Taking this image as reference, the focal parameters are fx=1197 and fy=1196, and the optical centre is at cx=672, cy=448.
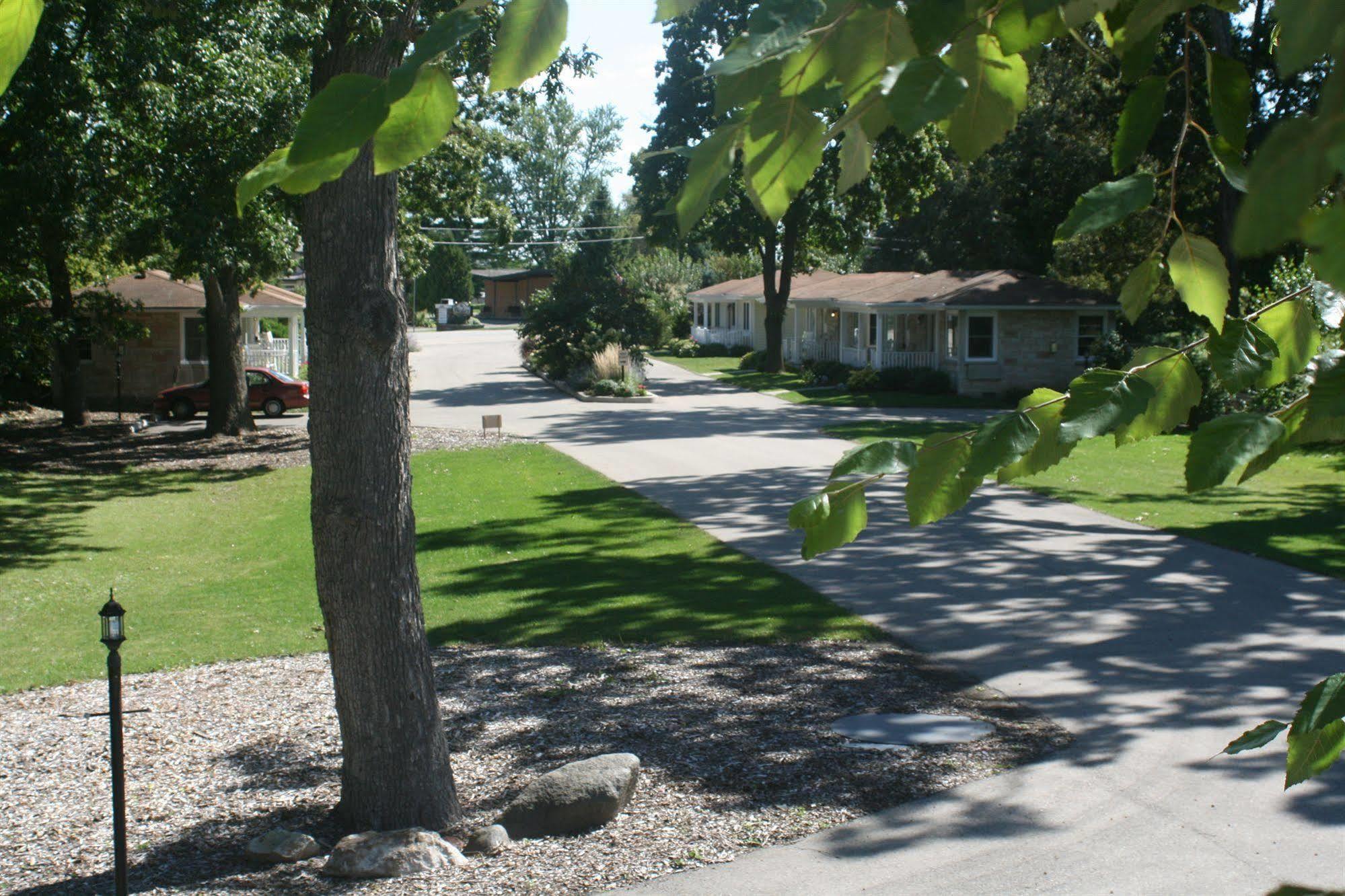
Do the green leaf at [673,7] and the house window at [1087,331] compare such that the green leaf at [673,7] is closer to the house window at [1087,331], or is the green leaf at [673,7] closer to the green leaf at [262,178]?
the green leaf at [262,178]

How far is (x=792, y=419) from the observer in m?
33.2

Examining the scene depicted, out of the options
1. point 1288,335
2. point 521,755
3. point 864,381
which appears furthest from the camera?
point 864,381

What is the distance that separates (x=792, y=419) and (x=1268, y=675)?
2390 centimetres

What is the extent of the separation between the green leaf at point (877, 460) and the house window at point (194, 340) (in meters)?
39.7

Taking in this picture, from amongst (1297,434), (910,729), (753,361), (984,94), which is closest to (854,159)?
(984,94)

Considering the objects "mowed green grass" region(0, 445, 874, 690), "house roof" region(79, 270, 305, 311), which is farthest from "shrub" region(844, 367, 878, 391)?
"mowed green grass" region(0, 445, 874, 690)

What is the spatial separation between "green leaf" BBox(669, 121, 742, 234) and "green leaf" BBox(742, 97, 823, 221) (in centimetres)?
3

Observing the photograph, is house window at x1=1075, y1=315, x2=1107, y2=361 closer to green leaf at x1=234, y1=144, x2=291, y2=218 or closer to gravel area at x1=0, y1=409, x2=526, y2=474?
gravel area at x1=0, y1=409, x2=526, y2=474

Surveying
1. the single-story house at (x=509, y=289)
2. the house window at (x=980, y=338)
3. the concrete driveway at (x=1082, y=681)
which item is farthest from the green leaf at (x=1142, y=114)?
the single-story house at (x=509, y=289)

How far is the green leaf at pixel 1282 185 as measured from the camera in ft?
3.70

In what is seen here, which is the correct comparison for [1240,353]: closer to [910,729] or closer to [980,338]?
[910,729]

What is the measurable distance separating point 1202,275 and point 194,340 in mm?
40208

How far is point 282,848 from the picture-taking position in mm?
6430

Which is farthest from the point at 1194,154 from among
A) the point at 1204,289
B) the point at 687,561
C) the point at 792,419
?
the point at 1204,289
